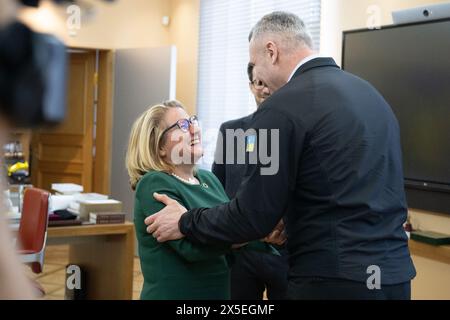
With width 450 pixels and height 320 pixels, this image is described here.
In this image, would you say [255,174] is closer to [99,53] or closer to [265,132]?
[265,132]

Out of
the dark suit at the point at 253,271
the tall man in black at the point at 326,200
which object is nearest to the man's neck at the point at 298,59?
the tall man in black at the point at 326,200

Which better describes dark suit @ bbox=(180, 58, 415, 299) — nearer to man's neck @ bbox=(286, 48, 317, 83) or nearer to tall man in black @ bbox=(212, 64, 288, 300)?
man's neck @ bbox=(286, 48, 317, 83)

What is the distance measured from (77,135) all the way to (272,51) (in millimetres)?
6237

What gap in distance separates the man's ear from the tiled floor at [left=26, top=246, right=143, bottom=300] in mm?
3534

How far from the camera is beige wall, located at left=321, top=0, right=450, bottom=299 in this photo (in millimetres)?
3881

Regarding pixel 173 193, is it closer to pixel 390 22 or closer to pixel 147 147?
pixel 147 147

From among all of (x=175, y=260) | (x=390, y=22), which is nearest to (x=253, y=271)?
(x=175, y=260)

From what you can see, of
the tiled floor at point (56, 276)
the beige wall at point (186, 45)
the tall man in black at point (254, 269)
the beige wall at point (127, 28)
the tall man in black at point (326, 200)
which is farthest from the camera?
the beige wall at point (127, 28)

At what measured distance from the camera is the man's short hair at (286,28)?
2127mm

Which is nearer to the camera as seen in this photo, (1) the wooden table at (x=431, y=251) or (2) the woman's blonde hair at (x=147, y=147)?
(2) the woman's blonde hair at (x=147, y=147)

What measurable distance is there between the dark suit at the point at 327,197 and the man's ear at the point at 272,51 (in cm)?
23

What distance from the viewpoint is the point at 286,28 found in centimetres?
213

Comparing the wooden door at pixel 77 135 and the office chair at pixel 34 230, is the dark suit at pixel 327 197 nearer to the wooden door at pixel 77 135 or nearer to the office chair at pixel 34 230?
the office chair at pixel 34 230
